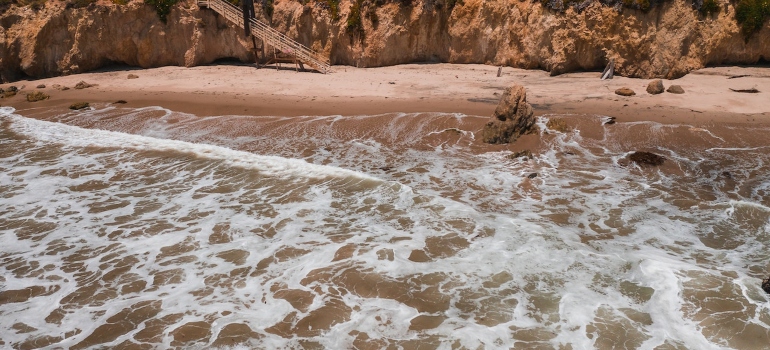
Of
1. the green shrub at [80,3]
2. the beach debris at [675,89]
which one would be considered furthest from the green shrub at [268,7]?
the beach debris at [675,89]

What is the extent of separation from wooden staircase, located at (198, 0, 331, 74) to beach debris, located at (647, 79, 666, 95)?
13231 millimetres

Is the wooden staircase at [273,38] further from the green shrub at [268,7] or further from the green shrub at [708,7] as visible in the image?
the green shrub at [708,7]

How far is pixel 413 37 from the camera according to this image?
23531 mm

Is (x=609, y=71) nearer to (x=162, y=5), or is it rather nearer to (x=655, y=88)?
(x=655, y=88)

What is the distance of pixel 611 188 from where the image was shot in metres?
11.3

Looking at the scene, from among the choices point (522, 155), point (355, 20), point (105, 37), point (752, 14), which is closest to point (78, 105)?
point (105, 37)

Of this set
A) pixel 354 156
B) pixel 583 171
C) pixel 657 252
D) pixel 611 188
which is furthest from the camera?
pixel 354 156

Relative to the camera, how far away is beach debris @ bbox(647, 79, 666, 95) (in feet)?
55.6

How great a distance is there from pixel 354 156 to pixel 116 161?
6.77 m

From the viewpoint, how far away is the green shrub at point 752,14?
59.1 feet

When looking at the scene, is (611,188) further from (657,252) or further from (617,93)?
(617,93)

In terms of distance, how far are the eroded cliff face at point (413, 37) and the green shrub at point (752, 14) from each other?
9.3 inches

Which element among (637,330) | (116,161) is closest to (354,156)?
(116,161)

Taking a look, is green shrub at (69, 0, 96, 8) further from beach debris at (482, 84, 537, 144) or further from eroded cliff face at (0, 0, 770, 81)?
beach debris at (482, 84, 537, 144)
